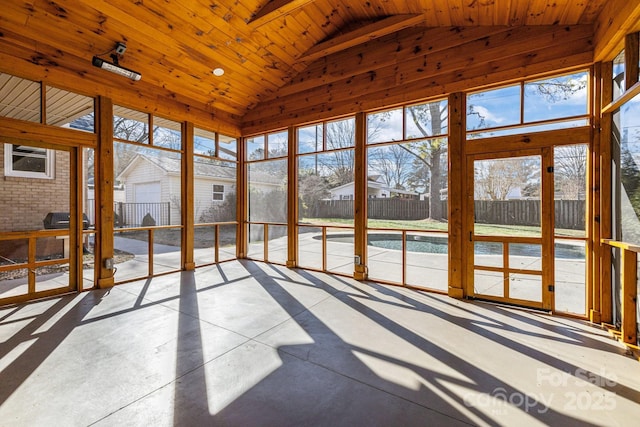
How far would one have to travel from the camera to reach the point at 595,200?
331cm

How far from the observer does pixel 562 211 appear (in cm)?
361

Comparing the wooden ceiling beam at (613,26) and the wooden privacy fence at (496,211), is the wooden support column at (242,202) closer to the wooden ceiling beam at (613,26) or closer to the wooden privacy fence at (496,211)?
the wooden privacy fence at (496,211)

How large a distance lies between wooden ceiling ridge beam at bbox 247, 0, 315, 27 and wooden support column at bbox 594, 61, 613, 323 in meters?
3.59

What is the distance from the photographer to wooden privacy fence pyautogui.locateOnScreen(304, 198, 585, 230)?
3576 mm

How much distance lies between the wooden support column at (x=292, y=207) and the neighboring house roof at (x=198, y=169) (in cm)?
39

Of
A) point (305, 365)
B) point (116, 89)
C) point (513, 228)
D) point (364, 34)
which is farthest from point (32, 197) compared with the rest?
point (513, 228)

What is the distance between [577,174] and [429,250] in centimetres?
252

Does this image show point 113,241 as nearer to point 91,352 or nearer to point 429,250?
point 91,352

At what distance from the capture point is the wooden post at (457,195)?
163 inches

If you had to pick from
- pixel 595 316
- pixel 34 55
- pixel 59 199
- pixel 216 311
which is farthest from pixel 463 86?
pixel 59 199

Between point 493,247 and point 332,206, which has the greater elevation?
point 332,206

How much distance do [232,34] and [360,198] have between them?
Answer: 10.7ft

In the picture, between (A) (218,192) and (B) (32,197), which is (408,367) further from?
(A) (218,192)


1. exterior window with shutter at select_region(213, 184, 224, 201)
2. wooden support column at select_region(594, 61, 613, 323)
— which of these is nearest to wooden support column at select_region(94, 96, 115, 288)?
exterior window with shutter at select_region(213, 184, 224, 201)
